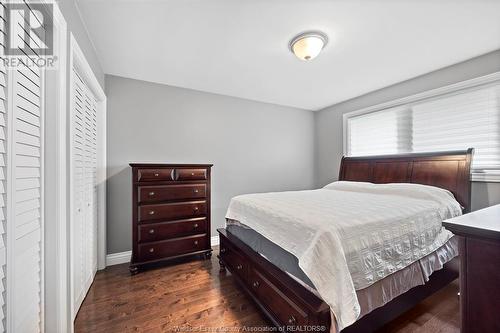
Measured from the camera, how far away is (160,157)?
9.87ft

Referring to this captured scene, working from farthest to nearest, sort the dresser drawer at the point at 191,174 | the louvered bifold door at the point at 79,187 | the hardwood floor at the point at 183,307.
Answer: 1. the dresser drawer at the point at 191,174
2. the louvered bifold door at the point at 79,187
3. the hardwood floor at the point at 183,307

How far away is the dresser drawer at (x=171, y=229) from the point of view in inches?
96.5

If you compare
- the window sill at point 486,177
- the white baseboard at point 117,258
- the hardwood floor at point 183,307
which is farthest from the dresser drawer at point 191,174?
the window sill at point 486,177

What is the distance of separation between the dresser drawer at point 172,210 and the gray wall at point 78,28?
166cm

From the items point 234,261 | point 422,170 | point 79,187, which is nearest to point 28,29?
point 79,187

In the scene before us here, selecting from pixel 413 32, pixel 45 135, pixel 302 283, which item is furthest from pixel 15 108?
pixel 413 32

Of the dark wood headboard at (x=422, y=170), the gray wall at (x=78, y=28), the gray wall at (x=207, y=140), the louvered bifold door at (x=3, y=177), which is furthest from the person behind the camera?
the gray wall at (x=207, y=140)

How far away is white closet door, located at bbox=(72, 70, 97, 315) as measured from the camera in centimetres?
174

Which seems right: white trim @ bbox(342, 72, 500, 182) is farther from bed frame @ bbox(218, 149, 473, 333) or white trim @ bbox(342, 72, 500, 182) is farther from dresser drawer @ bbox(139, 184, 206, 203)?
dresser drawer @ bbox(139, 184, 206, 203)

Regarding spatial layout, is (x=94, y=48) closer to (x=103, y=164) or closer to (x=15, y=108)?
(x=103, y=164)

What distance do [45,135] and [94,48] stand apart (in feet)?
4.93

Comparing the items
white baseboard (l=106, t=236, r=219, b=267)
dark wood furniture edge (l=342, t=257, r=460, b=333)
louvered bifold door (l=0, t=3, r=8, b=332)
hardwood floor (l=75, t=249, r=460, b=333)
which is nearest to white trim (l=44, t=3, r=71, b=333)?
louvered bifold door (l=0, t=3, r=8, b=332)

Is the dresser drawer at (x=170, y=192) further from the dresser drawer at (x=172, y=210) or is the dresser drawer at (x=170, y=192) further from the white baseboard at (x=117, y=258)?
the white baseboard at (x=117, y=258)

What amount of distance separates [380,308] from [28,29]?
2.68 metres
